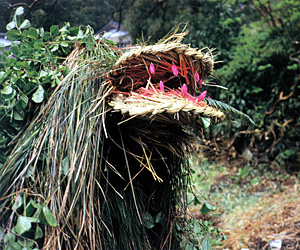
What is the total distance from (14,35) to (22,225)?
81cm

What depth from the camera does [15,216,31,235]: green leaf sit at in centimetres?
104

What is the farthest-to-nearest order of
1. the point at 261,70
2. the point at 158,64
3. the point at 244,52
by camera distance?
the point at 244,52 → the point at 261,70 → the point at 158,64

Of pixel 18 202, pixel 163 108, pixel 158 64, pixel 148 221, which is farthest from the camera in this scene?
pixel 148 221

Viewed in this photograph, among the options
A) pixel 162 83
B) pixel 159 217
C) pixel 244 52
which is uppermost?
pixel 162 83

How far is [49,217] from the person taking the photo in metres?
1.05

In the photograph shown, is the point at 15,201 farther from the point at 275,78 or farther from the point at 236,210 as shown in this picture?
the point at 275,78

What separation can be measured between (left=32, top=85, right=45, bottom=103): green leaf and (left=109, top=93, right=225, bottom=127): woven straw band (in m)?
0.31

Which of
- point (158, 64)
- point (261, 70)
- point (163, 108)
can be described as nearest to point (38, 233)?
point (163, 108)

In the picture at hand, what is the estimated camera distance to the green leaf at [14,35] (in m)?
1.34

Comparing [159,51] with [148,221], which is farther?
A: [148,221]

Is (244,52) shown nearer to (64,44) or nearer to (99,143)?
(64,44)

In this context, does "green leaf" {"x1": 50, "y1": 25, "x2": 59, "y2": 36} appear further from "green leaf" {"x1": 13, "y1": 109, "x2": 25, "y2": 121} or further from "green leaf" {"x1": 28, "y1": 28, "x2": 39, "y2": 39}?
"green leaf" {"x1": 13, "y1": 109, "x2": 25, "y2": 121}

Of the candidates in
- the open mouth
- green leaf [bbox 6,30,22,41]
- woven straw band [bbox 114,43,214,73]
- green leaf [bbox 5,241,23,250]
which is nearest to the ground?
the open mouth

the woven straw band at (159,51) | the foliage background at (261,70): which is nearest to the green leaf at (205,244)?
the woven straw band at (159,51)
